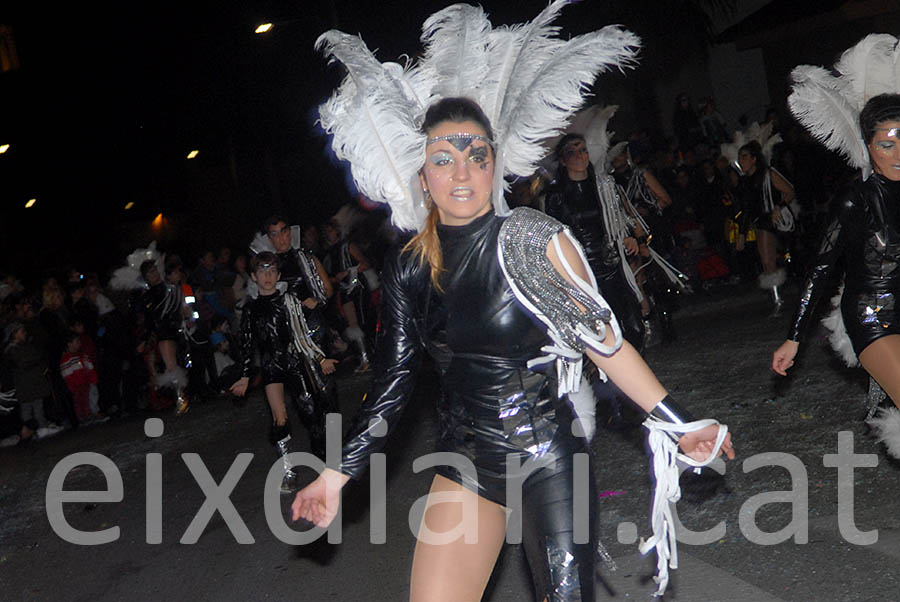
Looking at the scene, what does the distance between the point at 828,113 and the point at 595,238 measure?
265 cm

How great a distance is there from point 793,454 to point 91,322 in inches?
401

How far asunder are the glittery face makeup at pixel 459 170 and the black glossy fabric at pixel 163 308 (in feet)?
32.0

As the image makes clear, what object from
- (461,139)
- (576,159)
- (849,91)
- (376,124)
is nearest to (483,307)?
(461,139)

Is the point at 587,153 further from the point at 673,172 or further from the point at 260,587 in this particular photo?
the point at 673,172

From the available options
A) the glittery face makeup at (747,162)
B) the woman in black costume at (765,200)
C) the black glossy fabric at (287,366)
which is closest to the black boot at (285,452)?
the black glossy fabric at (287,366)

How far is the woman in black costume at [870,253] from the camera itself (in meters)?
4.36

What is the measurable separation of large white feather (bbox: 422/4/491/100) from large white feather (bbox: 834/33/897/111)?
2500 millimetres

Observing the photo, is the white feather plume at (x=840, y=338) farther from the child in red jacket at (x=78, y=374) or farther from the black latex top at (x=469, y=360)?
the child in red jacket at (x=78, y=374)

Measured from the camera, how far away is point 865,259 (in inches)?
175

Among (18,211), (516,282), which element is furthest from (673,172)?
(18,211)

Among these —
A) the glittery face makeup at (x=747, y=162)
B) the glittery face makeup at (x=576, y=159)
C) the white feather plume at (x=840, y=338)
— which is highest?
the glittery face makeup at (x=576, y=159)

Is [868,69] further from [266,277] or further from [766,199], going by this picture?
[766,199]

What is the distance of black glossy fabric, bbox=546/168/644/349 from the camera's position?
286 inches

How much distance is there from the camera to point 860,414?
261 inches
